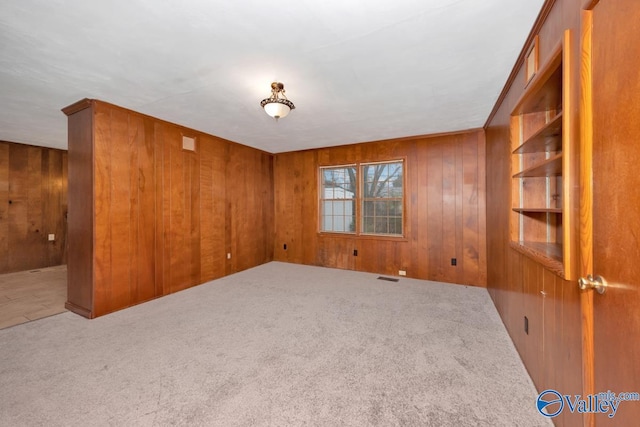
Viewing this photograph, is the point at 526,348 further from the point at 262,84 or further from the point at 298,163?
the point at 298,163

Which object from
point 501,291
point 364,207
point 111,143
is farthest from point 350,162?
point 111,143

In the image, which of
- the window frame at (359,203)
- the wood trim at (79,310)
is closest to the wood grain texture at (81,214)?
the wood trim at (79,310)

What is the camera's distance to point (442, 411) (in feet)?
4.87

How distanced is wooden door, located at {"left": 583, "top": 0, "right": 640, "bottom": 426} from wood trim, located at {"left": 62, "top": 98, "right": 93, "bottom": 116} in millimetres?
4108

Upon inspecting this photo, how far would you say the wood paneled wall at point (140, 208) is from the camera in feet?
9.20

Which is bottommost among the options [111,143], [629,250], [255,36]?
[629,250]

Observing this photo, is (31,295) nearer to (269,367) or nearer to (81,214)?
(81,214)

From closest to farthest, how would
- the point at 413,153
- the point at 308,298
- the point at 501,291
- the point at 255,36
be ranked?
the point at 255,36
the point at 501,291
the point at 308,298
the point at 413,153

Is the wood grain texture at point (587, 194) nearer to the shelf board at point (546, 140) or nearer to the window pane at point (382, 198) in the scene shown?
the shelf board at point (546, 140)

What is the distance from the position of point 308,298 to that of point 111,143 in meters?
3.05

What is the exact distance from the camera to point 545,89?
1726 millimetres

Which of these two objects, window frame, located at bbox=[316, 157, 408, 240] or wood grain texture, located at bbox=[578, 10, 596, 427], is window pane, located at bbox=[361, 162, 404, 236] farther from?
wood grain texture, located at bbox=[578, 10, 596, 427]

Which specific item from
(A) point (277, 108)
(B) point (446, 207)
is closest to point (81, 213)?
(A) point (277, 108)

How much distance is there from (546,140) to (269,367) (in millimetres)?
2696
